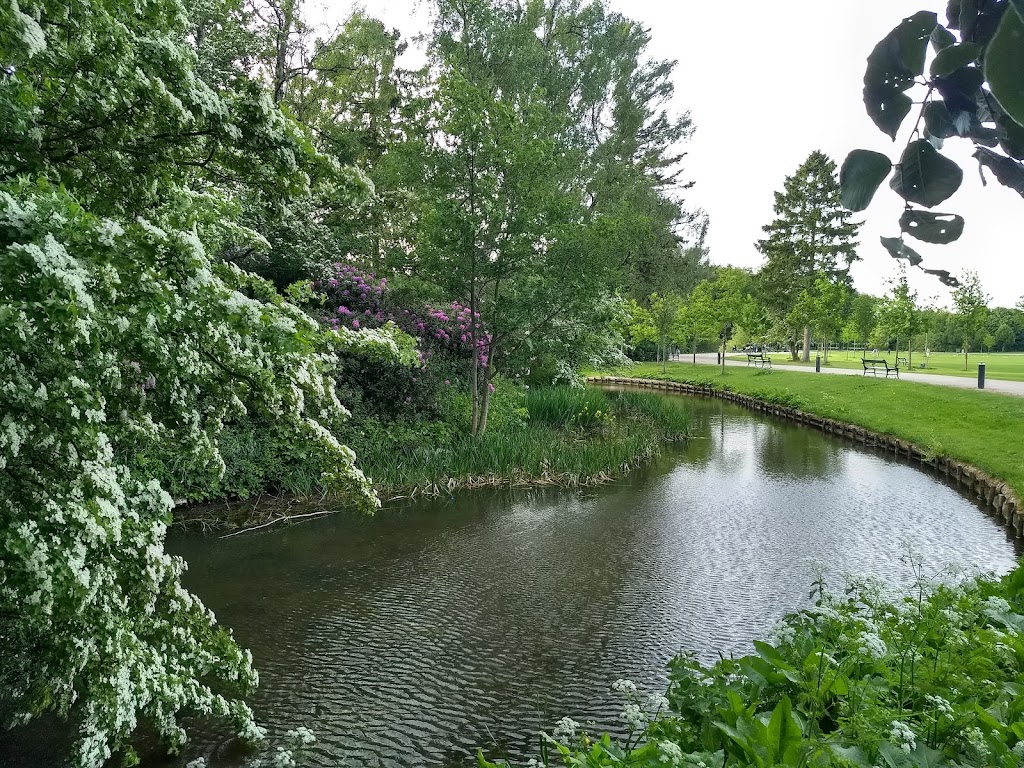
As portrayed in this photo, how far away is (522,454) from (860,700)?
24.0ft

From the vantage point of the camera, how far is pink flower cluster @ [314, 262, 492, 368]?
9.93 m

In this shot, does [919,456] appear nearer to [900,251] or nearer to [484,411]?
[484,411]

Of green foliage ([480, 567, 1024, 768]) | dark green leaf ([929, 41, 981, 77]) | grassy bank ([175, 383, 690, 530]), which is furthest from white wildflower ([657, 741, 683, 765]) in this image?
grassy bank ([175, 383, 690, 530])

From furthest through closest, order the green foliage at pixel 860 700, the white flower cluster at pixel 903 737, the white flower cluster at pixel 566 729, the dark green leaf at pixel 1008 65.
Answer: the white flower cluster at pixel 566 729 < the green foliage at pixel 860 700 < the white flower cluster at pixel 903 737 < the dark green leaf at pixel 1008 65

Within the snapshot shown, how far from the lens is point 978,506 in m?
8.18

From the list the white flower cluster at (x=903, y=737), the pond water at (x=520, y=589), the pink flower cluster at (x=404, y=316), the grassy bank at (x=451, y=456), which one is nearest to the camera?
the white flower cluster at (x=903, y=737)

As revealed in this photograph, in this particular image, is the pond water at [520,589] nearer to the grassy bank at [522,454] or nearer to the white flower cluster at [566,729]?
the white flower cluster at [566,729]

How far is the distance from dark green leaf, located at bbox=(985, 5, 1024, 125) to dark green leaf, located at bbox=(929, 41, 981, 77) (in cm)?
23

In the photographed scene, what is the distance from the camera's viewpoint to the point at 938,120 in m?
0.82

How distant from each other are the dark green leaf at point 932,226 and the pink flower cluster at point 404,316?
8854mm

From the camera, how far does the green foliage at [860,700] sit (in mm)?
1954

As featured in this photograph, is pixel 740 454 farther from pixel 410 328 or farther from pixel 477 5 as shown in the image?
pixel 477 5

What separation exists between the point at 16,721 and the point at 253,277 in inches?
76.3

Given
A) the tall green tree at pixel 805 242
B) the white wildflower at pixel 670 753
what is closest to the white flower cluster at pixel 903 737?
the white wildflower at pixel 670 753
